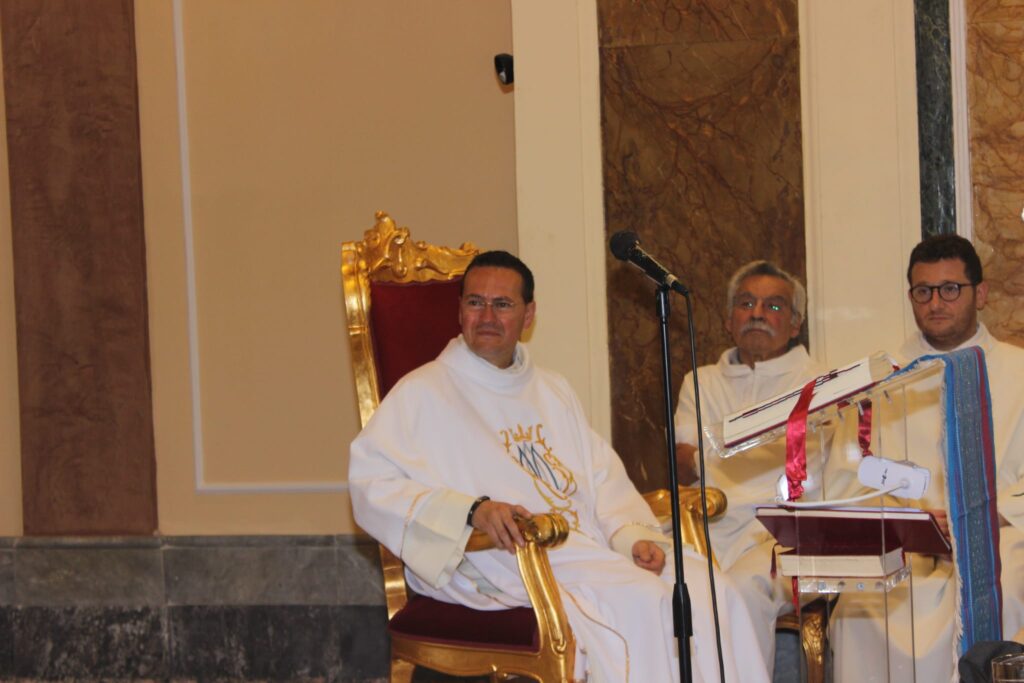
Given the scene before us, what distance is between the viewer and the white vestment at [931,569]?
3.93 meters

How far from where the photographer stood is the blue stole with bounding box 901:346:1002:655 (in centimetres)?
352

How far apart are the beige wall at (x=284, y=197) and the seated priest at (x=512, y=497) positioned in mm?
1363

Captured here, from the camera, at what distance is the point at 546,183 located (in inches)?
203

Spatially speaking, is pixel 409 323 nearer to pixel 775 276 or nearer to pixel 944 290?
pixel 775 276

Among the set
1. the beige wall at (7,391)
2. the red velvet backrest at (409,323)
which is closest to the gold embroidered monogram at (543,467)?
the red velvet backrest at (409,323)

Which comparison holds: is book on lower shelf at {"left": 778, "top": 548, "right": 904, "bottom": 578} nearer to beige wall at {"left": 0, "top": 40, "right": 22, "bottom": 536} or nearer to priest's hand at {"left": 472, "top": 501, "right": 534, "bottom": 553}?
priest's hand at {"left": 472, "top": 501, "right": 534, "bottom": 553}

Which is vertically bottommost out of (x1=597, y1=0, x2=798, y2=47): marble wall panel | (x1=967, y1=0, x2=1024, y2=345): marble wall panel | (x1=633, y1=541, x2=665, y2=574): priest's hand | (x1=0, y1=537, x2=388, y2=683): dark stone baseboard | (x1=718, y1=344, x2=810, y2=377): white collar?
(x1=0, y1=537, x2=388, y2=683): dark stone baseboard

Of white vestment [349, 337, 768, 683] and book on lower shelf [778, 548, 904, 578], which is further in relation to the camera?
white vestment [349, 337, 768, 683]

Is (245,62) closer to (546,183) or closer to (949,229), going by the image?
(546,183)

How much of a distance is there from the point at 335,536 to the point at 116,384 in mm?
1270

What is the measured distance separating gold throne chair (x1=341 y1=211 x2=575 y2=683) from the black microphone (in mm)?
906

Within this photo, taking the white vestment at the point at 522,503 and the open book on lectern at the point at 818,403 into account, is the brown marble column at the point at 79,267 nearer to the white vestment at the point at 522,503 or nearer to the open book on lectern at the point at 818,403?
the white vestment at the point at 522,503

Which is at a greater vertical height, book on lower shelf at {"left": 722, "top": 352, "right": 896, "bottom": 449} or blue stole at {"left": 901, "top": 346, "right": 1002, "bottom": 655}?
book on lower shelf at {"left": 722, "top": 352, "right": 896, "bottom": 449}

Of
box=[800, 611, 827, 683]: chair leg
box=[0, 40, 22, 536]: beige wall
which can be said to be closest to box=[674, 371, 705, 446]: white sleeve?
box=[800, 611, 827, 683]: chair leg
